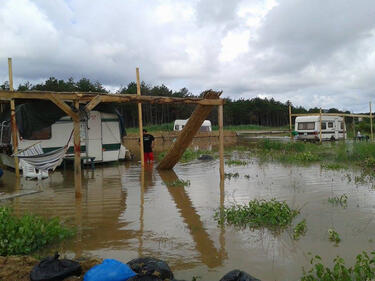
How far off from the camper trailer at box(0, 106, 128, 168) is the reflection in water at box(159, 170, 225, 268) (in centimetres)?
595

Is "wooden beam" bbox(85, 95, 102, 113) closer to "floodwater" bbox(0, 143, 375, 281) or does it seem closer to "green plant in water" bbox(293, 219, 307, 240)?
"floodwater" bbox(0, 143, 375, 281)

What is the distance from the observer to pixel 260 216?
6.34 meters

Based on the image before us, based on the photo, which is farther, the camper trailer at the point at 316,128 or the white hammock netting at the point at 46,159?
the camper trailer at the point at 316,128

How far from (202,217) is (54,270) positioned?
Answer: 3.52m

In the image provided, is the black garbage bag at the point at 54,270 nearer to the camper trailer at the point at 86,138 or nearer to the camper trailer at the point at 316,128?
the camper trailer at the point at 86,138

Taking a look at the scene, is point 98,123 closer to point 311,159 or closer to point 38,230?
point 311,159

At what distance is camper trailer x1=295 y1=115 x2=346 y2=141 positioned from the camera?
83.6ft

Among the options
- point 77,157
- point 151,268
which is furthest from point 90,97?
point 151,268

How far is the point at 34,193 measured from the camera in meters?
9.18

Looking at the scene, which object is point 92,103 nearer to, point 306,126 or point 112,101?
point 112,101

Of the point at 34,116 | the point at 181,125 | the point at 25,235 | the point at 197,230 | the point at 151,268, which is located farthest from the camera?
the point at 181,125

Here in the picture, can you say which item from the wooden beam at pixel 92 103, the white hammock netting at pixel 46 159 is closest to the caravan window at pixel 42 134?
the white hammock netting at pixel 46 159

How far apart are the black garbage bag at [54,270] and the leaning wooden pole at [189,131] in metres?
7.48

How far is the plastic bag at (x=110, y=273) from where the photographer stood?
3598mm
